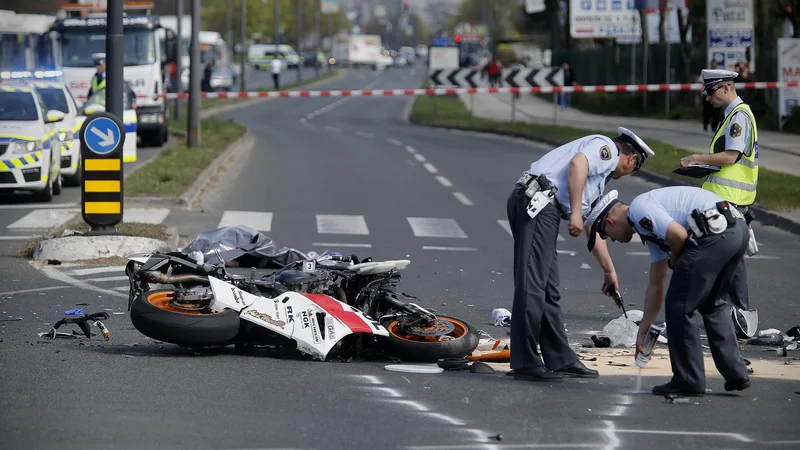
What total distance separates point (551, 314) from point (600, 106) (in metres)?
41.0

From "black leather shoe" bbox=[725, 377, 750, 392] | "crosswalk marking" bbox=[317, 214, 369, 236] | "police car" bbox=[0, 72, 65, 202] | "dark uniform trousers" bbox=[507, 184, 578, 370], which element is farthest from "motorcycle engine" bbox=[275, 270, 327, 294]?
"police car" bbox=[0, 72, 65, 202]

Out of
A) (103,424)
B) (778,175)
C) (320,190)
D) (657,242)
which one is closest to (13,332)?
(103,424)

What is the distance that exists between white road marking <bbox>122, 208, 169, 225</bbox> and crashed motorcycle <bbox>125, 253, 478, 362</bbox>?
7.30m

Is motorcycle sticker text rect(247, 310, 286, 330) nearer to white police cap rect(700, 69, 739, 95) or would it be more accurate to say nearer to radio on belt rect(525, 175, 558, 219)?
radio on belt rect(525, 175, 558, 219)

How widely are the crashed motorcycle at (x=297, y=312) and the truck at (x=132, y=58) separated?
21648 mm

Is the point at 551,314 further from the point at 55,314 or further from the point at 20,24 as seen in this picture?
the point at 20,24

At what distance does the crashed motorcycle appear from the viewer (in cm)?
784

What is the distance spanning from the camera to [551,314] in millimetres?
7520

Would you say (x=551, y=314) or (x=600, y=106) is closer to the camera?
(x=551, y=314)

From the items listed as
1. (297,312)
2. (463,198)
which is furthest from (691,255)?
(463,198)

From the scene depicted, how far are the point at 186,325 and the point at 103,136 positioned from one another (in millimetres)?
5826

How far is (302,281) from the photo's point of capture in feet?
26.9

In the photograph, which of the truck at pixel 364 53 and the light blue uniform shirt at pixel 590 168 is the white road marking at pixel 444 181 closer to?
the light blue uniform shirt at pixel 590 168

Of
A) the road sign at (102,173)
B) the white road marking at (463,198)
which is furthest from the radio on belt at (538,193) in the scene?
the white road marking at (463,198)
